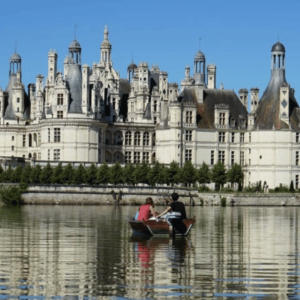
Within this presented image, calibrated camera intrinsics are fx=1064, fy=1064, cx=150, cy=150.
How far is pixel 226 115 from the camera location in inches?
3381

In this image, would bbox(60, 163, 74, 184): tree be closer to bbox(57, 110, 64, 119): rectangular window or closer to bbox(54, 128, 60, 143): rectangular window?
bbox(54, 128, 60, 143): rectangular window

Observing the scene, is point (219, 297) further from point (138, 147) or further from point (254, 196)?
point (138, 147)

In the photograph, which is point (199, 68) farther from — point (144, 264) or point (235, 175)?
point (144, 264)

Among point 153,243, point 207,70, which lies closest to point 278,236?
point 153,243

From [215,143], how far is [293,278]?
209 ft

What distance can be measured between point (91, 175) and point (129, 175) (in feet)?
9.38

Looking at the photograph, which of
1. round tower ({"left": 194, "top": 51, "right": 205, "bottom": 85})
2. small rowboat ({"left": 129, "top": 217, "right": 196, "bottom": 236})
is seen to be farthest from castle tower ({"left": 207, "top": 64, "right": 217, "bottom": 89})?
small rowboat ({"left": 129, "top": 217, "right": 196, "bottom": 236})

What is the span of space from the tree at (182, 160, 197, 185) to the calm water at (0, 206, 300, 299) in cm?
3888

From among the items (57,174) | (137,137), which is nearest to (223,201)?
(57,174)

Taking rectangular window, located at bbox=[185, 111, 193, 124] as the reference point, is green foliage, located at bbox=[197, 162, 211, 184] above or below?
below

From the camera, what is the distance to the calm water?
20734 mm

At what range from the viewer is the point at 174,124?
84.7 m

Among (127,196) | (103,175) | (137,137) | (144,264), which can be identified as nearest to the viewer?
(144,264)

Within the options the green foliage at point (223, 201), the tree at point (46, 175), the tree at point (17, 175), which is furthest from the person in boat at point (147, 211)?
the tree at point (46, 175)
